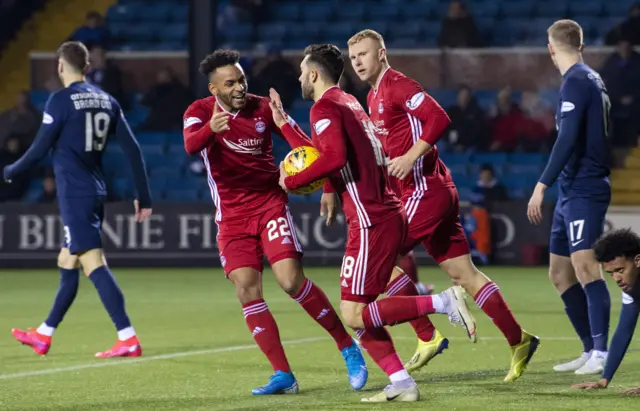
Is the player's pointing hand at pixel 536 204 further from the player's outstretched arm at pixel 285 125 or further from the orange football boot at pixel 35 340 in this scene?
the orange football boot at pixel 35 340

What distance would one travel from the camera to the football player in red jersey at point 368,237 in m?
6.70

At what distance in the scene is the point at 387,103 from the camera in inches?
309

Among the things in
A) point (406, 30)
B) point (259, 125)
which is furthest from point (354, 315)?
point (406, 30)

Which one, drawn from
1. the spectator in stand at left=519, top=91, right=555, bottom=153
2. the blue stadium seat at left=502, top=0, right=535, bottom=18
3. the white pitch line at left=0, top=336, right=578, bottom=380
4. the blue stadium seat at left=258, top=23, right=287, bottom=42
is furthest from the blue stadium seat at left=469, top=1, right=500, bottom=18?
the white pitch line at left=0, top=336, right=578, bottom=380

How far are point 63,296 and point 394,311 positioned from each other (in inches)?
140

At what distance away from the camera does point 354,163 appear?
22.4ft

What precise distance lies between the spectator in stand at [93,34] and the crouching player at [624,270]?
15855 mm

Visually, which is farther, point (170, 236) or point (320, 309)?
point (170, 236)

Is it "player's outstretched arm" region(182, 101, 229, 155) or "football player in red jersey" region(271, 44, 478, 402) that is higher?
"player's outstretched arm" region(182, 101, 229, 155)

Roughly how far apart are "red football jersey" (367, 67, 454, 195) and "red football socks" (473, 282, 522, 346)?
726 millimetres

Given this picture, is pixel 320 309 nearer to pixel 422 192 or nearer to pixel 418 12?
pixel 422 192

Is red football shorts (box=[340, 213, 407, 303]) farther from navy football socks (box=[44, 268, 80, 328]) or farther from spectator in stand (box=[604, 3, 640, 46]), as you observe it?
spectator in stand (box=[604, 3, 640, 46])

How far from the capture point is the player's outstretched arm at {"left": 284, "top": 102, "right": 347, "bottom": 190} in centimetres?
664

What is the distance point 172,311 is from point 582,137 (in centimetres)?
582
